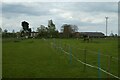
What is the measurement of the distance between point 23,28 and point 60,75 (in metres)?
133

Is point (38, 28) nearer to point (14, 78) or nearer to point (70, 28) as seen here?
point (70, 28)

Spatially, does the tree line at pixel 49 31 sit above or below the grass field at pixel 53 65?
above

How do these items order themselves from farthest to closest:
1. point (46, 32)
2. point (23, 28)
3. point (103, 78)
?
point (23, 28), point (46, 32), point (103, 78)

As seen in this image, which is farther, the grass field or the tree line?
the tree line

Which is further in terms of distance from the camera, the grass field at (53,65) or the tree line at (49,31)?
the tree line at (49,31)

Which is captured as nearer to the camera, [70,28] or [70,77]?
[70,77]

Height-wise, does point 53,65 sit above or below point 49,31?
below

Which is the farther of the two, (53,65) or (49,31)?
(49,31)

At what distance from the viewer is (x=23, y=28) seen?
145 metres

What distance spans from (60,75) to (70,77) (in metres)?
0.74

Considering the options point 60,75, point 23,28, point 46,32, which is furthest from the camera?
point 23,28

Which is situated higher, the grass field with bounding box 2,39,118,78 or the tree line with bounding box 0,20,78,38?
the tree line with bounding box 0,20,78,38

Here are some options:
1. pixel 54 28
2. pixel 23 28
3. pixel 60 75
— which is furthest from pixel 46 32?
pixel 60 75

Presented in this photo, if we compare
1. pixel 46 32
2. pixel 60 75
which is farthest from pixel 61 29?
pixel 60 75
